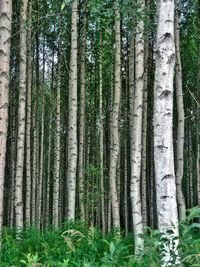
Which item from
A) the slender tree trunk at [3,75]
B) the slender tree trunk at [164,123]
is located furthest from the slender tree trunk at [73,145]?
the slender tree trunk at [164,123]

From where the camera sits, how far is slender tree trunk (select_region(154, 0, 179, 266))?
9.59 feet

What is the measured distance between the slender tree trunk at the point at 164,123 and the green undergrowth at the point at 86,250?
311mm

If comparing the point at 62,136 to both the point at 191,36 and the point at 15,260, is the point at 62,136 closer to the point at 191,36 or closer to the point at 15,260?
the point at 191,36

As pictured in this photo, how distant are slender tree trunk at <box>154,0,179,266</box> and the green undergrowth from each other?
0.31 m

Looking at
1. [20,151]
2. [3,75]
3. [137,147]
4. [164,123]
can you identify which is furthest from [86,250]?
[20,151]

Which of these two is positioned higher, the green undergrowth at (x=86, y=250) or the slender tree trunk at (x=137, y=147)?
the slender tree trunk at (x=137, y=147)

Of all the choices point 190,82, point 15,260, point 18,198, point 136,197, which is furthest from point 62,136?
point 15,260

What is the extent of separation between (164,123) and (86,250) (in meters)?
2.23

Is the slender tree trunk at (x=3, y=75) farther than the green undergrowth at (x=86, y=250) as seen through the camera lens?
Yes

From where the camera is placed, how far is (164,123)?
3.13 metres

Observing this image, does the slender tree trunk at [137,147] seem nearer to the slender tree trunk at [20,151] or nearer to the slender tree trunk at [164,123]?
the slender tree trunk at [164,123]

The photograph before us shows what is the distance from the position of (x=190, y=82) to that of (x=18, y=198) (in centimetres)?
1348

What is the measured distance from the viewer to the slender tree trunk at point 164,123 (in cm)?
292

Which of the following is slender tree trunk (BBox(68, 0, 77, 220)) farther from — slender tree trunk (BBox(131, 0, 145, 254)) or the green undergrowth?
slender tree trunk (BBox(131, 0, 145, 254))
